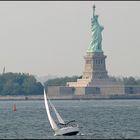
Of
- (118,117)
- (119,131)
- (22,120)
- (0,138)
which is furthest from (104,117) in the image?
(0,138)

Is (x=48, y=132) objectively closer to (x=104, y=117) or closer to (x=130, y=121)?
(x=130, y=121)

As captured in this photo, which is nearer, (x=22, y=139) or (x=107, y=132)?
(x=22, y=139)

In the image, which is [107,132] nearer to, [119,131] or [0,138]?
[119,131]

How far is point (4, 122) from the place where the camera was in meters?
104

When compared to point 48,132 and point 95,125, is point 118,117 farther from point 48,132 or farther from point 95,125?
point 48,132

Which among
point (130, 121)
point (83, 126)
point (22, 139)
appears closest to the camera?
point (22, 139)

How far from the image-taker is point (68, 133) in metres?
81.4

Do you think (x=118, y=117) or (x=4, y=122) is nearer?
(x=4, y=122)

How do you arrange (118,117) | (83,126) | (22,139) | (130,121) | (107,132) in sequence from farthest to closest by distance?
(118,117) → (130,121) → (83,126) → (107,132) → (22,139)

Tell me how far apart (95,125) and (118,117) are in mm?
17961

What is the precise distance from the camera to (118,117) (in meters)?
114

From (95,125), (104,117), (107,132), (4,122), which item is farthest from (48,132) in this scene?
(104,117)

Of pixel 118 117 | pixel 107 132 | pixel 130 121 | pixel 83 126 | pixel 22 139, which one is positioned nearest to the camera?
pixel 22 139

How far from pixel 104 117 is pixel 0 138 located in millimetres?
35694
